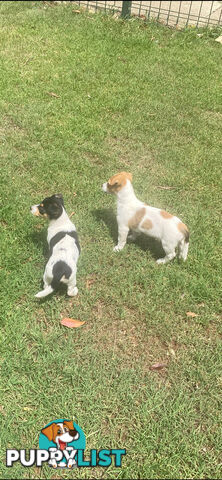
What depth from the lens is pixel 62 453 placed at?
2639mm

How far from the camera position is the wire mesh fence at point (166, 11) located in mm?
8609

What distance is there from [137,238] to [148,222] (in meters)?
0.51

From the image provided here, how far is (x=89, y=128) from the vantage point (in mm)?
5590

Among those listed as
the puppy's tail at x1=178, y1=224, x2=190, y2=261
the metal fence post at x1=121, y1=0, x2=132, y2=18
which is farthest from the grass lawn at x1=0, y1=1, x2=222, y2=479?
the metal fence post at x1=121, y1=0, x2=132, y2=18

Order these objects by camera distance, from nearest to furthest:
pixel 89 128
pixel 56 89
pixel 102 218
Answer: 1. pixel 102 218
2. pixel 89 128
3. pixel 56 89

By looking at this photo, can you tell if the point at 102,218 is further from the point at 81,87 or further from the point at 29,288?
the point at 81,87

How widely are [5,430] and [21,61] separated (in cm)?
613

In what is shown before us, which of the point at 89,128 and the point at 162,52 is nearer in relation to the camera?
the point at 89,128

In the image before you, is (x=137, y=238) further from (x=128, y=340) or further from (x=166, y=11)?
(x=166, y=11)

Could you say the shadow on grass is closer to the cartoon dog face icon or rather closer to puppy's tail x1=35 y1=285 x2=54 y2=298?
puppy's tail x1=35 y1=285 x2=54 y2=298

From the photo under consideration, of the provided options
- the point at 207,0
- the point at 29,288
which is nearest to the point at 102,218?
the point at 29,288

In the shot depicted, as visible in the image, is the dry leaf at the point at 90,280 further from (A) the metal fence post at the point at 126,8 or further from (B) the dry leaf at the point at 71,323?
(A) the metal fence post at the point at 126,8

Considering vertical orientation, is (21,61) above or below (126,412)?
above

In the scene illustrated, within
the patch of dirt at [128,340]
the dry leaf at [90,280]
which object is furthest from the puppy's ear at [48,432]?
the dry leaf at [90,280]
